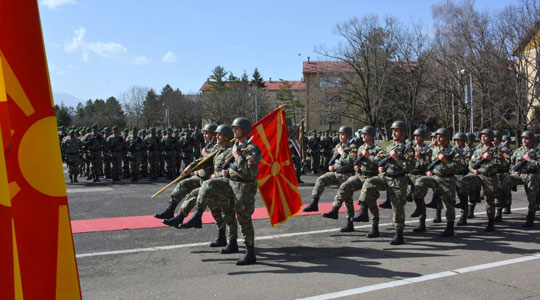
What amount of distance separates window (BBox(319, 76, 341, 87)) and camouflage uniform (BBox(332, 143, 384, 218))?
113 feet

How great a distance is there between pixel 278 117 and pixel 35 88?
661cm

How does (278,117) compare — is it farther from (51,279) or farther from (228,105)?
(228,105)

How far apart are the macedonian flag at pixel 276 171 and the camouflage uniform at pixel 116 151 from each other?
1045 cm

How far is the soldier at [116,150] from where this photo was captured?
17.1 m

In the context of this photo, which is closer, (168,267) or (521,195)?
(168,267)

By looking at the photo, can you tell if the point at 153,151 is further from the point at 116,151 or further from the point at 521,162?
the point at 521,162

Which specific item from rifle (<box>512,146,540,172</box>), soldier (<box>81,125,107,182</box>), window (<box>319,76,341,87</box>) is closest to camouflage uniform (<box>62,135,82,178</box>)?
soldier (<box>81,125,107,182</box>)

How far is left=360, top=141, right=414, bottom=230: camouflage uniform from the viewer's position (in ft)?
26.0

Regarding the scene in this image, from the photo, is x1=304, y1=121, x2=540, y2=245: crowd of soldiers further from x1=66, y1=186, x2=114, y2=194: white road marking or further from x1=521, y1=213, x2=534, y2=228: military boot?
x1=66, y1=186, x2=114, y2=194: white road marking

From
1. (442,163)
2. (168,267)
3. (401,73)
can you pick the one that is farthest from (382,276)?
(401,73)

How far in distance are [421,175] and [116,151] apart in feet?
39.3

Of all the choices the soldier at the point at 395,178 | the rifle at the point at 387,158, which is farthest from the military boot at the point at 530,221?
the rifle at the point at 387,158

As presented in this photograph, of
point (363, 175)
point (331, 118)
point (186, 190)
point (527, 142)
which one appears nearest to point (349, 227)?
point (363, 175)

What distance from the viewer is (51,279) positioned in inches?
77.2
